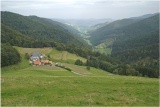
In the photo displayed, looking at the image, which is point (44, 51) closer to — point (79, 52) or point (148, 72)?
point (79, 52)

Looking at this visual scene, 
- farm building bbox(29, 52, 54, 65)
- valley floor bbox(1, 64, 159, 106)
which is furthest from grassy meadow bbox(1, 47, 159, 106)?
farm building bbox(29, 52, 54, 65)

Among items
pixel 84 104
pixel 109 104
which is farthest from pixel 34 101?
pixel 109 104

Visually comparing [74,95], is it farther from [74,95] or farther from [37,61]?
[37,61]

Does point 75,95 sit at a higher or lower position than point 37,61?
higher

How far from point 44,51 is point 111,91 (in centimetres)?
13468

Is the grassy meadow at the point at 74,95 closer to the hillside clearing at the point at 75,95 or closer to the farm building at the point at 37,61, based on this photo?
the hillside clearing at the point at 75,95

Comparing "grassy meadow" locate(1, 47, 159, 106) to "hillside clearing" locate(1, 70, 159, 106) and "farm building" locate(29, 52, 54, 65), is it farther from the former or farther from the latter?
"farm building" locate(29, 52, 54, 65)

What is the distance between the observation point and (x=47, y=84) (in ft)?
71.2

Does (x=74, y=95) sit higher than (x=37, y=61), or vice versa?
(x=74, y=95)

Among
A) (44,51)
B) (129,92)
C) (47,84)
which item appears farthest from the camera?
(44,51)

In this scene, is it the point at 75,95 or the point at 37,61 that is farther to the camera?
the point at 37,61

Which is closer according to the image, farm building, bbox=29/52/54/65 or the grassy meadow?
the grassy meadow

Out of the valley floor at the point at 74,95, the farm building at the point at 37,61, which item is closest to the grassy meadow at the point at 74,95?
the valley floor at the point at 74,95

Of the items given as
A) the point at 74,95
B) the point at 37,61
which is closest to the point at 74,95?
→ the point at 74,95
